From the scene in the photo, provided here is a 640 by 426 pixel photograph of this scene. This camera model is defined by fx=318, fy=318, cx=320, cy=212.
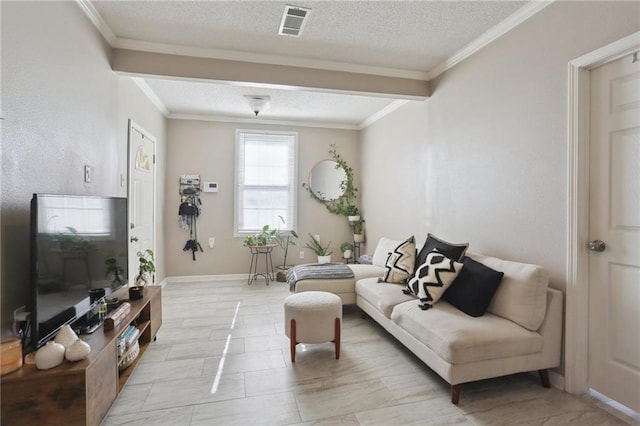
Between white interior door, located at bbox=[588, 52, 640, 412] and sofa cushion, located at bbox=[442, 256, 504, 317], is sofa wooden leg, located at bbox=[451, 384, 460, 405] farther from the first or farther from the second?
white interior door, located at bbox=[588, 52, 640, 412]

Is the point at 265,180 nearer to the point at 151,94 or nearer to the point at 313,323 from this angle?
the point at 151,94

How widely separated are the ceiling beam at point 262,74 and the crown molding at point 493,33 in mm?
369

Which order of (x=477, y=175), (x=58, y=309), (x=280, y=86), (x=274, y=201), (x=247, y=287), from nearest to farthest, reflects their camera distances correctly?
(x=58, y=309), (x=477, y=175), (x=280, y=86), (x=247, y=287), (x=274, y=201)

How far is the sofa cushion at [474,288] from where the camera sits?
220cm

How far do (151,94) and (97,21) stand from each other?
64.4 inches

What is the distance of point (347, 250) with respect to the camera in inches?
211

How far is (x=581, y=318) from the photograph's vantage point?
203 cm

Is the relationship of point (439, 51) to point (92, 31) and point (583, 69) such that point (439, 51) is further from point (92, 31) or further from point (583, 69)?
point (92, 31)

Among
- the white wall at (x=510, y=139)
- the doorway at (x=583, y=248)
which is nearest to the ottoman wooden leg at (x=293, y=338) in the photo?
the white wall at (x=510, y=139)

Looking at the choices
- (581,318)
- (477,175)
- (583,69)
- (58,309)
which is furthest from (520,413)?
(58,309)

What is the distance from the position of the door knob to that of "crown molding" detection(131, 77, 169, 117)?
4.27 metres

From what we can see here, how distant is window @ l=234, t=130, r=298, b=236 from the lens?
Answer: 5273 mm

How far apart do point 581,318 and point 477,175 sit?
1.31 m

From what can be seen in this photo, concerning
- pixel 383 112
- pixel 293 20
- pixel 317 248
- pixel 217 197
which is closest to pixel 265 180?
pixel 217 197
